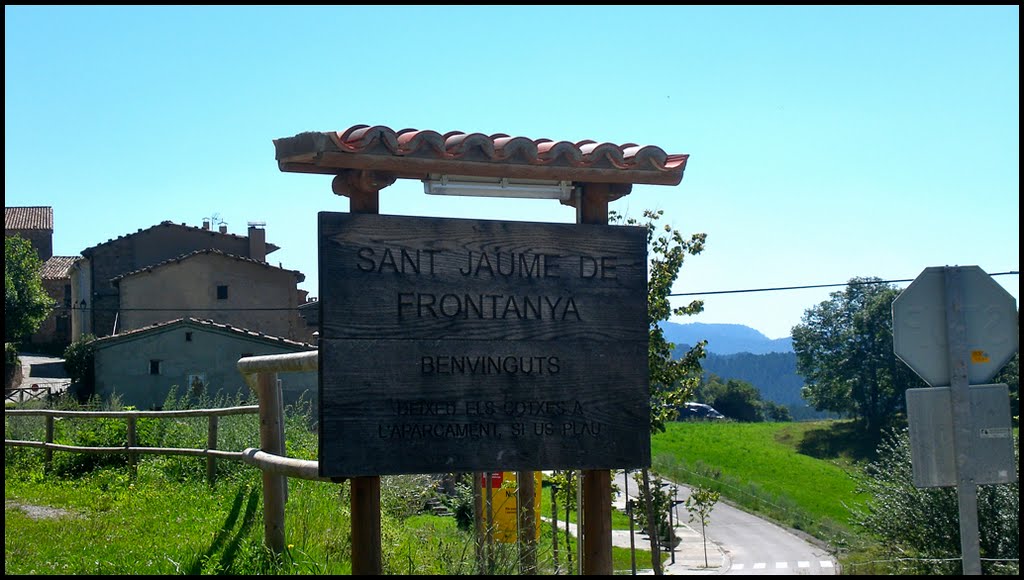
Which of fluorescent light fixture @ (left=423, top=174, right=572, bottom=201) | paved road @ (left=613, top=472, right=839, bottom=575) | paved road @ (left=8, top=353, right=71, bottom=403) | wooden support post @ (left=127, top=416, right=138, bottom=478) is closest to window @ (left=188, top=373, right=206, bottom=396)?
paved road @ (left=613, top=472, right=839, bottom=575)

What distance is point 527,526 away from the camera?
336 inches

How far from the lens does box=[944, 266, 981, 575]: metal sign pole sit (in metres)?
5.39

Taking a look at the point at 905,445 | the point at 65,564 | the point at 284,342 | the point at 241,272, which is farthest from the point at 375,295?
the point at 241,272

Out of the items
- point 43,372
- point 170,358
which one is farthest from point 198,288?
point 43,372

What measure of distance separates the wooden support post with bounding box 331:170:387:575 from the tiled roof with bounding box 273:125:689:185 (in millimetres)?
83

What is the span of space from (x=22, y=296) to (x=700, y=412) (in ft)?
219

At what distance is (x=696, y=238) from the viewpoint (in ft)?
63.2

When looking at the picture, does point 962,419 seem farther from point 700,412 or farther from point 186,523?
point 700,412

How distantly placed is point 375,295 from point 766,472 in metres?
59.5

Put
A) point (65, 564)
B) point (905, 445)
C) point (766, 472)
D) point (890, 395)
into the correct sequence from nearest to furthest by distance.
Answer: point (65, 564)
point (905, 445)
point (766, 472)
point (890, 395)

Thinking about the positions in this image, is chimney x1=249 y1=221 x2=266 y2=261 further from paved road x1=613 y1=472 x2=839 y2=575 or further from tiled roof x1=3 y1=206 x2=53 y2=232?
tiled roof x1=3 y1=206 x2=53 y2=232

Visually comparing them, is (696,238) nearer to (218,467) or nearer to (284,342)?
(218,467)

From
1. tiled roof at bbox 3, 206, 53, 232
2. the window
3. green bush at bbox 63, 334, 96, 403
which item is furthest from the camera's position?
tiled roof at bbox 3, 206, 53, 232

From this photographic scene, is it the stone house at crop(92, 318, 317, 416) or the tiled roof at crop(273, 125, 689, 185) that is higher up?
the tiled roof at crop(273, 125, 689, 185)
